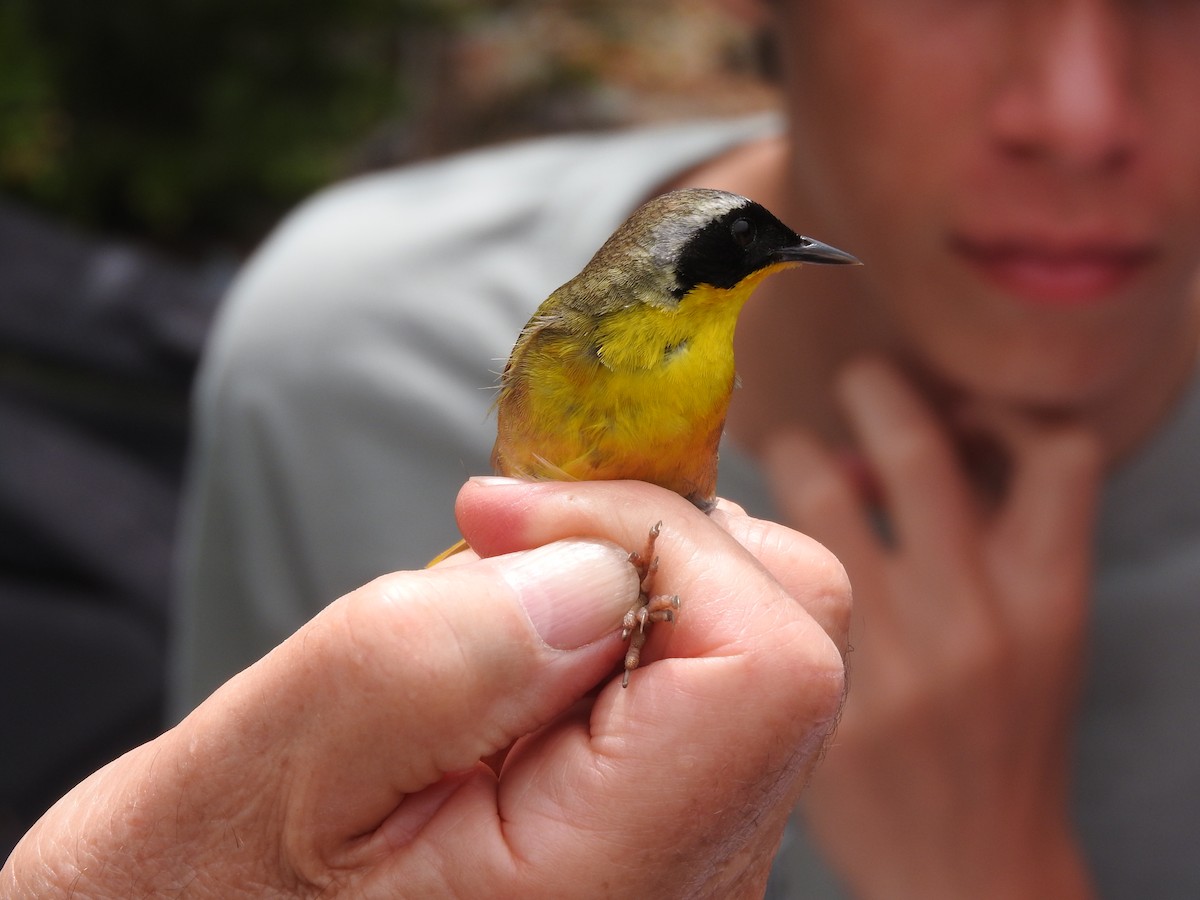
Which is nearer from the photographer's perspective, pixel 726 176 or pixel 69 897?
pixel 69 897

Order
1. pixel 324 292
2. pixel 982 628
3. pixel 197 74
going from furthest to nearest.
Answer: pixel 197 74
pixel 324 292
pixel 982 628

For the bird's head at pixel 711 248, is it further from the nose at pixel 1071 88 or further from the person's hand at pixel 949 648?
the person's hand at pixel 949 648

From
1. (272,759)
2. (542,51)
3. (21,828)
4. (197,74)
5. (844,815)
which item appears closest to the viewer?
(272,759)

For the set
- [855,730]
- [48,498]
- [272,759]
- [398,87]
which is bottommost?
[855,730]

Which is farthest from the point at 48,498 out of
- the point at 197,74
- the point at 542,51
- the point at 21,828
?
the point at 542,51

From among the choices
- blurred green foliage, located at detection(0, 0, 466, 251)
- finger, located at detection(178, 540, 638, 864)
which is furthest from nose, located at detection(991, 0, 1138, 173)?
blurred green foliage, located at detection(0, 0, 466, 251)

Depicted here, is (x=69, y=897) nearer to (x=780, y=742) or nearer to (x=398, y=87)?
(x=780, y=742)

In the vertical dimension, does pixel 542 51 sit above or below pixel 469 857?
above

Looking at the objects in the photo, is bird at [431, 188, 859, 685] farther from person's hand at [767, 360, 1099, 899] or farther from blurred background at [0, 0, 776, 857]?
blurred background at [0, 0, 776, 857]
